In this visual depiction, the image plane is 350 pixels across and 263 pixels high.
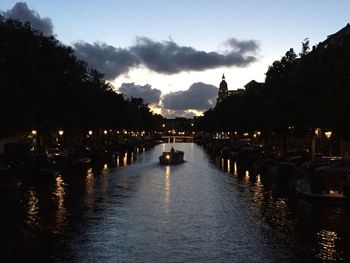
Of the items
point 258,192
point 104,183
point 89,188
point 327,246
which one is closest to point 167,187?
point 89,188

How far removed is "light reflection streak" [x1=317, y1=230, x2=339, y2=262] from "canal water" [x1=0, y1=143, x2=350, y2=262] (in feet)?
0.11

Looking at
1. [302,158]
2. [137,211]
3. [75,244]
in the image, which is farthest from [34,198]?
[302,158]

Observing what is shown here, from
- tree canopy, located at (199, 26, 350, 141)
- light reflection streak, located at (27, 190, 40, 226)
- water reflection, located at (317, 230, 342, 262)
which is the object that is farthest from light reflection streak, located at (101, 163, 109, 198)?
water reflection, located at (317, 230, 342, 262)

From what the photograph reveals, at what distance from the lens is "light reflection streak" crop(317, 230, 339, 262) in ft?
65.9

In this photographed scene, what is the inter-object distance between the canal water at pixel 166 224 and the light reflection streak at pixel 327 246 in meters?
0.03

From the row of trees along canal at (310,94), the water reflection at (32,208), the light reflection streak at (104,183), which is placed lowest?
the water reflection at (32,208)

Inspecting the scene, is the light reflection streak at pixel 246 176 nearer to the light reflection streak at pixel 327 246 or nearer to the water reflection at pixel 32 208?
the water reflection at pixel 32 208

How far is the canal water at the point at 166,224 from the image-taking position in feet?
67.4

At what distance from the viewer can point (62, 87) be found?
7000 cm

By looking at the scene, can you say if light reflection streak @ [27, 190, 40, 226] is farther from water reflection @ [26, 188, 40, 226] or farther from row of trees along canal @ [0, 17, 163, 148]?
row of trees along canal @ [0, 17, 163, 148]

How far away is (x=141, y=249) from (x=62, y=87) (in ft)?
167

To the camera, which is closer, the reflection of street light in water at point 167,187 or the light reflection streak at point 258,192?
the light reflection streak at point 258,192

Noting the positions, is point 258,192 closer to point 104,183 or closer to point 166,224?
point 104,183

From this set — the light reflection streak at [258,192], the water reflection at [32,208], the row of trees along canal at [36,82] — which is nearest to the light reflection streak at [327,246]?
the light reflection streak at [258,192]
